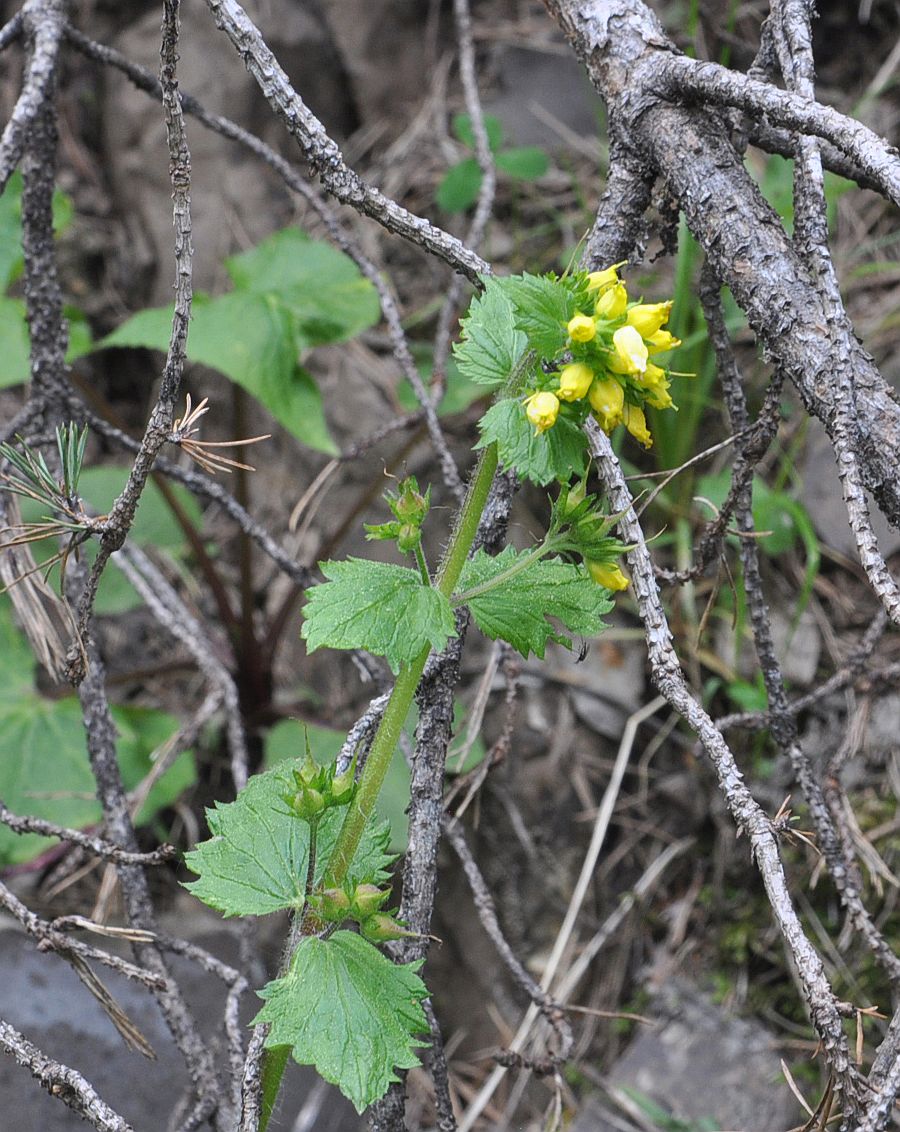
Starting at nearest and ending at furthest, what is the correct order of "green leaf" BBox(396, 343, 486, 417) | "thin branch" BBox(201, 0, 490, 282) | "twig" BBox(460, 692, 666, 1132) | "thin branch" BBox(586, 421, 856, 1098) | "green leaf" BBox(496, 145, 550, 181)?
"thin branch" BBox(586, 421, 856, 1098)
"thin branch" BBox(201, 0, 490, 282)
"twig" BBox(460, 692, 666, 1132)
"green leaf" BBox(396, 343, 486, 417)
"green leaf" BBox(496, 145, 550, 181)

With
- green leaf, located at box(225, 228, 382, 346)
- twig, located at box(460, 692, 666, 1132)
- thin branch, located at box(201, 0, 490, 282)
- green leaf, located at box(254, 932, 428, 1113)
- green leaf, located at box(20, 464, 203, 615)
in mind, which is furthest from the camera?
green leaf, located at box(20, 464, 203, 615)

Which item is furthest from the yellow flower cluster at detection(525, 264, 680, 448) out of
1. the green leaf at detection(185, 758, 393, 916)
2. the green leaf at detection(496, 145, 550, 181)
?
the green leaf at detection(496, 145, 550, 181)

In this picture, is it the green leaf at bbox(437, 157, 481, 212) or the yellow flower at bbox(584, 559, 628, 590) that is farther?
the green leaf at bbox(437, 157, 481, 212)

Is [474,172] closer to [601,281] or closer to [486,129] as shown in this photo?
[486,129]

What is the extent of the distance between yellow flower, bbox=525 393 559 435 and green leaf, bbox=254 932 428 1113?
592 mm

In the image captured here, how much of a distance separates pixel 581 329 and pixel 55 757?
1.92m

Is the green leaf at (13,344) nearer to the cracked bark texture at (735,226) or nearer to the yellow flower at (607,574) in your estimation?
the cracked bark texture at (735,226)

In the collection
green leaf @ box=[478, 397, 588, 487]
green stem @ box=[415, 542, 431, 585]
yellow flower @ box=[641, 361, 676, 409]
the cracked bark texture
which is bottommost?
green stem @ box=[415, 542, 431, 585]

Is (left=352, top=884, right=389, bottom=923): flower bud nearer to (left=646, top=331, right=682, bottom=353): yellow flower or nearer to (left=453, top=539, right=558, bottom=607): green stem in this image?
(left=453, top=539, right=558, bottom=607): green stem

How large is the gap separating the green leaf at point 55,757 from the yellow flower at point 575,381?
1635 mm

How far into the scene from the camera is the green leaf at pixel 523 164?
296 centimetres

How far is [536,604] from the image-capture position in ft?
3.76

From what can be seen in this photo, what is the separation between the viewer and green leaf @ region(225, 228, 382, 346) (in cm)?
247

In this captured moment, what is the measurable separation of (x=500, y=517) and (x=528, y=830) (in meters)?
1.42
